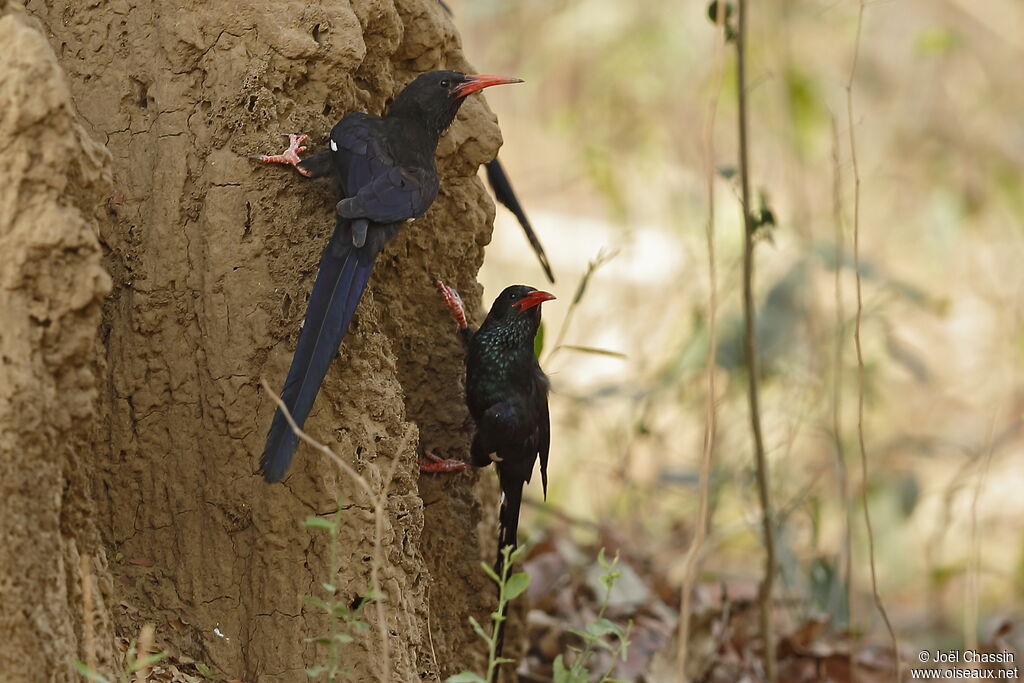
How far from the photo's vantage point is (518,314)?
12.8 feet

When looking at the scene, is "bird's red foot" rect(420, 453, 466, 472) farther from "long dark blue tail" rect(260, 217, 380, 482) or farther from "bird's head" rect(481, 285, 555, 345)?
"long dark blue tail" rect(260, 217, 380, 482)

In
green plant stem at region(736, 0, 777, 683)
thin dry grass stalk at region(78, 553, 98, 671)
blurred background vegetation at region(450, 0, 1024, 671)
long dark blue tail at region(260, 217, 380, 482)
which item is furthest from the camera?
blurred background vegetation at region(450, 0, 1024, 671)

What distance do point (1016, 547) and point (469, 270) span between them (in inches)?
250

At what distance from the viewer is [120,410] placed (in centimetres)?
313

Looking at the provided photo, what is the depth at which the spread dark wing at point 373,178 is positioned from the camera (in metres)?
3.15

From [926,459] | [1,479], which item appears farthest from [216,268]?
[926,459]

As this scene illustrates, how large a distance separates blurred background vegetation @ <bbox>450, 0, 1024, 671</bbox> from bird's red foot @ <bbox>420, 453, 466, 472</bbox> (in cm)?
220

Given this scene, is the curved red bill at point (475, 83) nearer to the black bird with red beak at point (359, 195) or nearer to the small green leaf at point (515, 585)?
the black bird with red beak at point (359, 195)

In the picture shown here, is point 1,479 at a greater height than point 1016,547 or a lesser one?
lesser

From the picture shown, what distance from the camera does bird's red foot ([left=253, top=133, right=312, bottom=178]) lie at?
3.18m

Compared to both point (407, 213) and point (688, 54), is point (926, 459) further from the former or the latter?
point (407, 213)

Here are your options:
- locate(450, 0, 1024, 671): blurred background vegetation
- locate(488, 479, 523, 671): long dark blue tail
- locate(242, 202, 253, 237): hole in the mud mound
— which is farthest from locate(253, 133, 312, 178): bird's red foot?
locate(450, 0, 1024, 671): blurred background vegetation

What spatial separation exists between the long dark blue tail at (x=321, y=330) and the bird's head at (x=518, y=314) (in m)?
0.83

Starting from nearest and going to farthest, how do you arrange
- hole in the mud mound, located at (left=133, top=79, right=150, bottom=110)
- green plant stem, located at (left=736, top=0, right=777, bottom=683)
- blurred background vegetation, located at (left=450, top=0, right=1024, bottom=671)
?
hole in the mud mound, located at (left=133, top=79, right=150, bottom=110) → green plant stem, located at (left=736, top=0, right=777, bottom=683) → blurred background vegetation, located at (left=450, top=0, right=1024, bottom=671)
